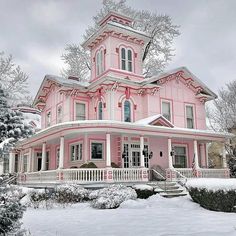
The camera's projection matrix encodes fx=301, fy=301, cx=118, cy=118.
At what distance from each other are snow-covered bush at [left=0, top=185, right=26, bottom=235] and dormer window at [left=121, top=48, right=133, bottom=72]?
17.4m

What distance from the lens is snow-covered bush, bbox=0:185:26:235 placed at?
18.7 feet

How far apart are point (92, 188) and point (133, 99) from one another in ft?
26.1

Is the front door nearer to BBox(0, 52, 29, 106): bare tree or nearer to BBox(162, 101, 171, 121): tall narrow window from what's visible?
BBox(162, 101, 171, 121): tall narrow window

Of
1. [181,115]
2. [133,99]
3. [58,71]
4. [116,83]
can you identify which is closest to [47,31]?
[116,83]

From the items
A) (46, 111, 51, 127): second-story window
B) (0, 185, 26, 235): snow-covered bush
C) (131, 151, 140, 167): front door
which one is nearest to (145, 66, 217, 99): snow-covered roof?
(131, 151, 140, 167): front door

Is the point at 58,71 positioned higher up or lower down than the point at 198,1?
higher up

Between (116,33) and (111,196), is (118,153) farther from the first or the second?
(116,33)

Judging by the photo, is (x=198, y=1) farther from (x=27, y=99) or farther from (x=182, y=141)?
(x=27, y=99)

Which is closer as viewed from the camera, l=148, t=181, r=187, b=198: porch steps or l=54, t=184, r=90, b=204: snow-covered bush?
l=54, t=184, r=90, b=204: snow-covered bush

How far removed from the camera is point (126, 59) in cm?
2270

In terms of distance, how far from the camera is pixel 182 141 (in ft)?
70.2

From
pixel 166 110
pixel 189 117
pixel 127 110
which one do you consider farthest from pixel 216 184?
pixel 189 117

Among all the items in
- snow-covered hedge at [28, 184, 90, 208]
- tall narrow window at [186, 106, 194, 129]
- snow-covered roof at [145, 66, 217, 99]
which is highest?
snow-covered roof at [145, 66, 217, 99]

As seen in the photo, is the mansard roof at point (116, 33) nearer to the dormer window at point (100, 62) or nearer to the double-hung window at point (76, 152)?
the dormer window at point (100, 62)
